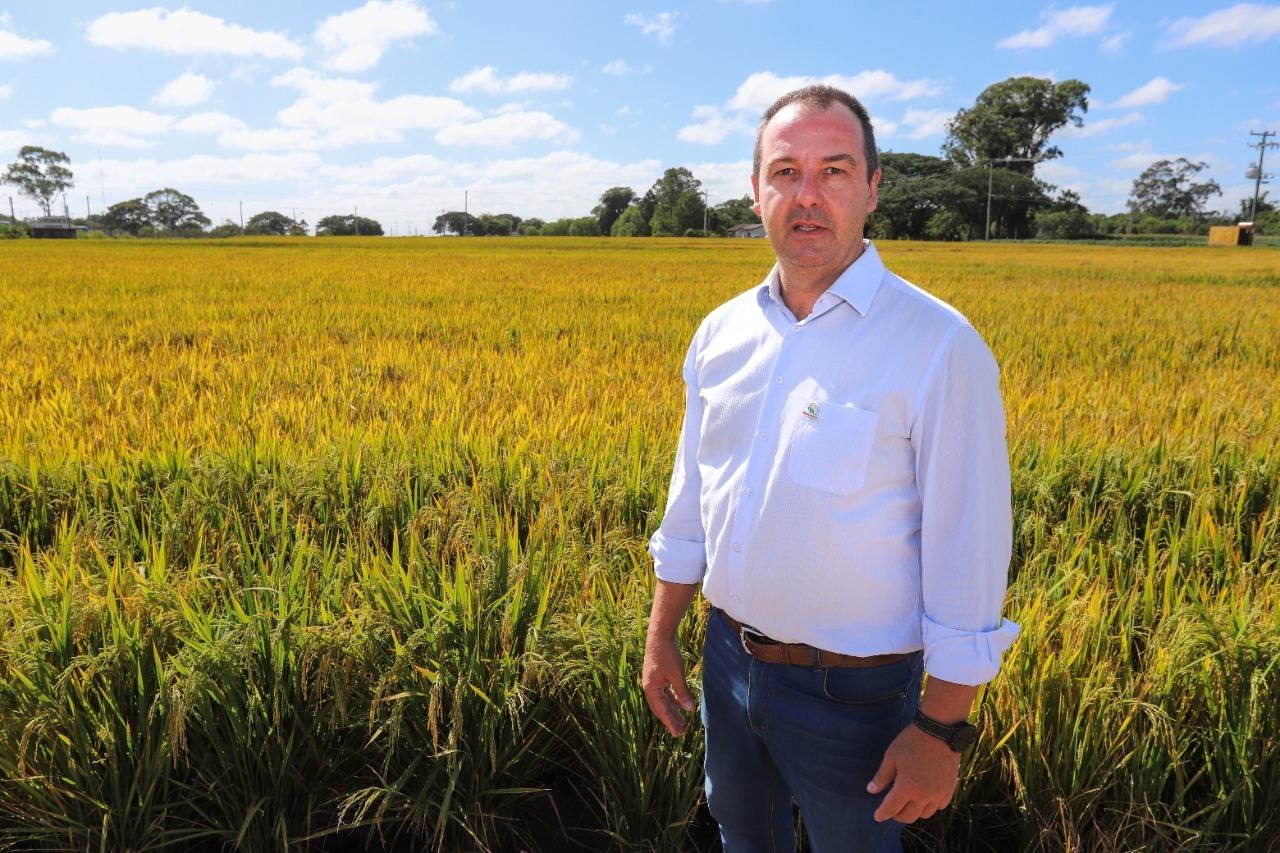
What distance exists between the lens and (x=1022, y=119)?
7838 cm

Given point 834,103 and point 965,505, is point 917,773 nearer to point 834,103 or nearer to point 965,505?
point 965,505

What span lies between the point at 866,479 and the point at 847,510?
63 millimetres

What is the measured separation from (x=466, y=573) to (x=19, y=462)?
251 centimetres

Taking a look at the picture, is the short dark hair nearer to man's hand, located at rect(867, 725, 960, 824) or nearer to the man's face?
the man's face

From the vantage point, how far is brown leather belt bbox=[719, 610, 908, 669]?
4.46 feet

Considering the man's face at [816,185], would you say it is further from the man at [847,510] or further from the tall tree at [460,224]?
the tall tree at [460,224]

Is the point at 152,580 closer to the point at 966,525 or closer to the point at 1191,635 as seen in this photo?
the point at 966,525

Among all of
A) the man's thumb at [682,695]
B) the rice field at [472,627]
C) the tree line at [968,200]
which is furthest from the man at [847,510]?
the tree line at [968,200]

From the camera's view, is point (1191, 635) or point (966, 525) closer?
point (966, 525)

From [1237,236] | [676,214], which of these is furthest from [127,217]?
[1237,236]

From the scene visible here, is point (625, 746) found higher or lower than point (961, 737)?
lower

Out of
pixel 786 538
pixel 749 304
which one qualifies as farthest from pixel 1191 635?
pixel 749 304

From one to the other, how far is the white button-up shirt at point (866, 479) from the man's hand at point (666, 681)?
0.73ft

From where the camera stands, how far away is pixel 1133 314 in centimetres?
1069
